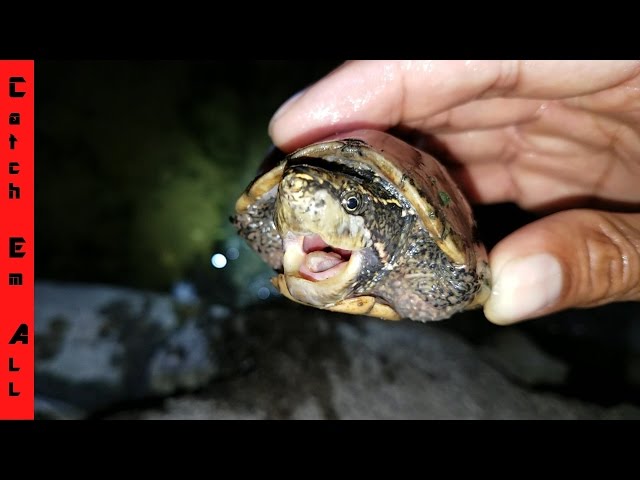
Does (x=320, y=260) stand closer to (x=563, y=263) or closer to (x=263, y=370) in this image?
(x=563, y=263)

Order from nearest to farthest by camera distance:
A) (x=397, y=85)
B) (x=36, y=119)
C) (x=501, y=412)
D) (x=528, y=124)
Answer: (x=397, y=85) < (x=528, y=124) < (x=501, y=412) < (x=36, y=119)

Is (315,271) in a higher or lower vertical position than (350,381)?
higher

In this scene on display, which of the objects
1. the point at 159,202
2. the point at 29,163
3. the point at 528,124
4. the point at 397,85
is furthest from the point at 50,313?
the point at 528,124

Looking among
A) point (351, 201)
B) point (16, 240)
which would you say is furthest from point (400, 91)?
point (16, 240)

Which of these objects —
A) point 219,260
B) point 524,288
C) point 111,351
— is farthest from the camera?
point 219,260

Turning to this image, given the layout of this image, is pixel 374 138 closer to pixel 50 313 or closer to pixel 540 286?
pixel 540 286
